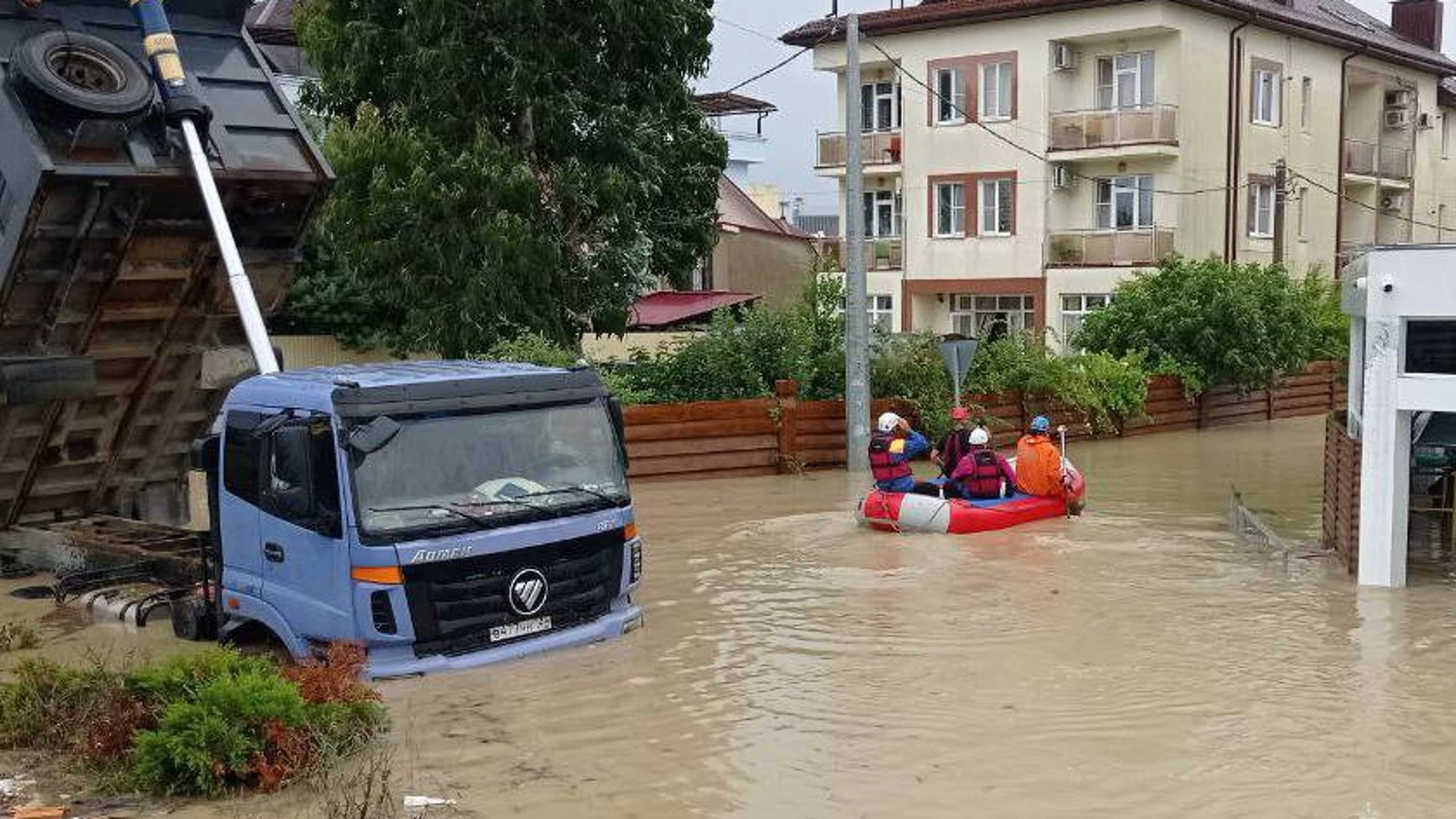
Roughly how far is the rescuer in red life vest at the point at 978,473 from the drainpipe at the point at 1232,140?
21.4 m

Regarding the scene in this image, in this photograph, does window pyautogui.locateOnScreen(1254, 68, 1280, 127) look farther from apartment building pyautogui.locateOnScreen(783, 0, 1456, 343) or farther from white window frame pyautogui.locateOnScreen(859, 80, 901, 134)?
white window frame pyautogui.locateOnScreen(859, 80, 901, 134)

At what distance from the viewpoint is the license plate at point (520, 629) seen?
9.81 m

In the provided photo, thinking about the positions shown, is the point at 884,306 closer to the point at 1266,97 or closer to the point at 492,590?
the point at 1266,97

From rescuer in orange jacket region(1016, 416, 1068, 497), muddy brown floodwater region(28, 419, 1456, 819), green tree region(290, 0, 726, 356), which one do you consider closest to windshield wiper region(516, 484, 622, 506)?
muddy brown floodwater region(28, 419, 1456, 819)

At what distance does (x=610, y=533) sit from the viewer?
1028 cm

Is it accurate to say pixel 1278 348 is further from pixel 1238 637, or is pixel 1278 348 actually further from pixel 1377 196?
pixel 1238 637

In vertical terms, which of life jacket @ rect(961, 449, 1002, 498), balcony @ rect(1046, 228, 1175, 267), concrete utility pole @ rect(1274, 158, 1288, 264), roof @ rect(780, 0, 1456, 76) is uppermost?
roof @ rect(780, 0, 1456, 76)

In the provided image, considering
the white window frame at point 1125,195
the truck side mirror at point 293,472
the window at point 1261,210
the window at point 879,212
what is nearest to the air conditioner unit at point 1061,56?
the white window frame at point 1125,195

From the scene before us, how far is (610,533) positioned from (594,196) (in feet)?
40.2

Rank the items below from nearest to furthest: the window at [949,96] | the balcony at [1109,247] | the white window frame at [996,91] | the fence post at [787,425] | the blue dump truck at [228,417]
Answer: the blue dump truck at [228,417] < the fence post at [787,425] < the balcony at [1109,247] < the white window frame at [996,91] < the window at [949,96]

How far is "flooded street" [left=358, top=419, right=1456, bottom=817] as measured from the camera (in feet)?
25.4

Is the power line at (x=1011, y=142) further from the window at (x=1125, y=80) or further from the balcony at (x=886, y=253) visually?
the balcony at (x=886, y=253)

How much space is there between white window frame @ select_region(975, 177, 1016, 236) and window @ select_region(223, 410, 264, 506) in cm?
2709

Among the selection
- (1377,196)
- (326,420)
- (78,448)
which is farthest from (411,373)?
(1377,196)
